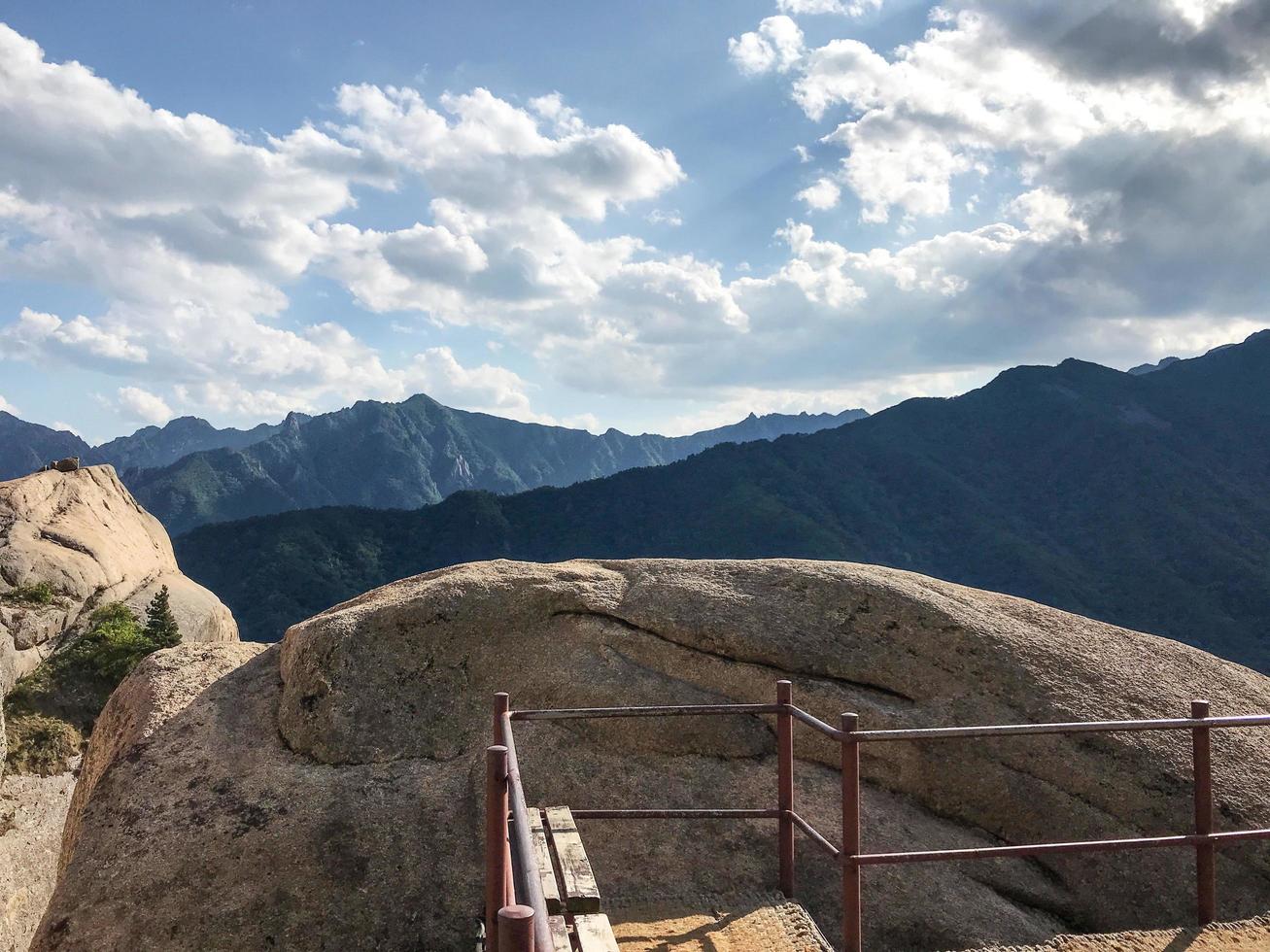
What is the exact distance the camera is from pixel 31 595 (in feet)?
117

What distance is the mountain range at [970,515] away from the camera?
11462 cm

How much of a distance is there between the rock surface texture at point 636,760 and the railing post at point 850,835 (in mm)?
1726

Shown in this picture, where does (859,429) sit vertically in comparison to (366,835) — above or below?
above

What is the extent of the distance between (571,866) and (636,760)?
126 inches

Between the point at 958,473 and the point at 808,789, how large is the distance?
166 m

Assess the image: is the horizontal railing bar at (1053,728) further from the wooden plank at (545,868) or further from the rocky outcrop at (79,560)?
the rocky outcrop at (79,560)

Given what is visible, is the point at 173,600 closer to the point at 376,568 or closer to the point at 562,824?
the point at 562,824

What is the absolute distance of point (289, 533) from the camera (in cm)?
12556

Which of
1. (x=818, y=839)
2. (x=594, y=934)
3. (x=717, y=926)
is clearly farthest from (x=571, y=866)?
(x=818, y=839)

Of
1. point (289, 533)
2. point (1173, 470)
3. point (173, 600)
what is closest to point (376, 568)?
point (289, 533)

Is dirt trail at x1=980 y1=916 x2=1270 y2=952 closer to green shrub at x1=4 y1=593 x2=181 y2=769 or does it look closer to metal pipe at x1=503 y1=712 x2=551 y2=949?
metal pipe at x1=503 y1=712 x2=551 y2=949

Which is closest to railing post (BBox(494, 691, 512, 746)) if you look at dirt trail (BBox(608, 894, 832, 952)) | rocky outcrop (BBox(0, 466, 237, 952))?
dirt trail (BBox(608, 894, 832, 952))

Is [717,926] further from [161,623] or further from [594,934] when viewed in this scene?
[161,623]

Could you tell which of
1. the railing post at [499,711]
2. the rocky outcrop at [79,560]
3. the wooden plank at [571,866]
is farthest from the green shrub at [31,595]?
the railing post at [499,711]
